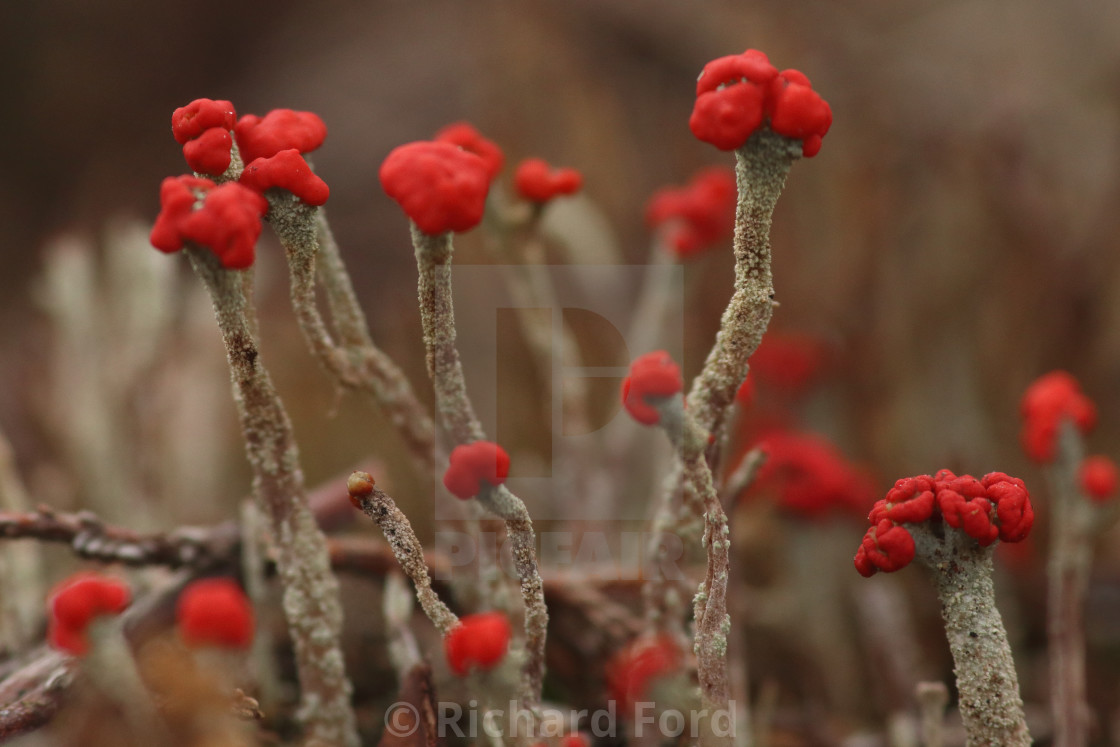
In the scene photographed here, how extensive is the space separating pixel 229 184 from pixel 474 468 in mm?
193

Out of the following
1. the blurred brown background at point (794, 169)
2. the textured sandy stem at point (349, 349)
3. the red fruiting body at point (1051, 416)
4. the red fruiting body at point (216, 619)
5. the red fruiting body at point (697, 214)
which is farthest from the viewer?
the blurred brown background at point (794, 169)

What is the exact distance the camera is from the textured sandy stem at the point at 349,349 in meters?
0.57

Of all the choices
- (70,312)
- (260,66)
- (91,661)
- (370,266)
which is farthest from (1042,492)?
(260,66)

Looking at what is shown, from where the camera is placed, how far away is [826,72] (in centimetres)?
175

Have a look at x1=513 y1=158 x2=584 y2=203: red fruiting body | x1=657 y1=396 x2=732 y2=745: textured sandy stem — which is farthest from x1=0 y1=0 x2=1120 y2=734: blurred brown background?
x1=657 y1=396 x2=732 y2=745: textured sandy stem

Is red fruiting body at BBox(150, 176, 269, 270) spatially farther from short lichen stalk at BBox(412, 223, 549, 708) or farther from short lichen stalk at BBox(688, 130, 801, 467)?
short lichen stalk at BBox(688, 130, 801, 467)

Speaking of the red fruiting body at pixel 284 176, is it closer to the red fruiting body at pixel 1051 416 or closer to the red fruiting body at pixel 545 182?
the red fruiting body at pixel 545 182

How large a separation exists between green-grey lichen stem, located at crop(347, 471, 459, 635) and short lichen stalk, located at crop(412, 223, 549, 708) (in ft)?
0.15

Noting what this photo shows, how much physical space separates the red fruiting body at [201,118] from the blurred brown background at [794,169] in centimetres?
66

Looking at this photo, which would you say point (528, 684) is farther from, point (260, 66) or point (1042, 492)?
point (260, 66)

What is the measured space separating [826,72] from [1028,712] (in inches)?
50.8

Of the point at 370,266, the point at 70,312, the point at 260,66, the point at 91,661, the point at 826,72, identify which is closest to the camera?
the point at 91,661

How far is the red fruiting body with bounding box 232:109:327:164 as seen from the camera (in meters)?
0.51

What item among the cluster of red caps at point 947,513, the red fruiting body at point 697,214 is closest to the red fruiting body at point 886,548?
the cluster of red caps at point 947,513
